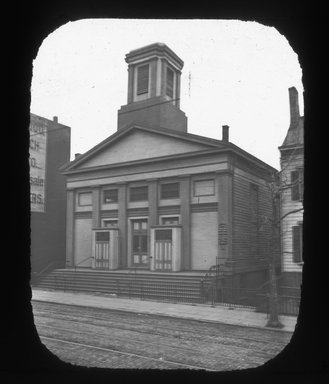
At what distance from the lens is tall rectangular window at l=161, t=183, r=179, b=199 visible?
5.80 metres

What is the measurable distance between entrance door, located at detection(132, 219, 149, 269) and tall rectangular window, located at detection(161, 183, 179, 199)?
884 millimetres

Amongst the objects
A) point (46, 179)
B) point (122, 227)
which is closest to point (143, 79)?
point (46, 179)

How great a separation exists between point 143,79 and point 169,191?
85.7 inches

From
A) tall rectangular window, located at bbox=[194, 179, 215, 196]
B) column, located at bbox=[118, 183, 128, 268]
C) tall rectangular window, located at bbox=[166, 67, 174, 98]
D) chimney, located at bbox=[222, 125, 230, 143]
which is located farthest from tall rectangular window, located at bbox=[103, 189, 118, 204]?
chimney, located at bbox=[222, 125, 230, 143]

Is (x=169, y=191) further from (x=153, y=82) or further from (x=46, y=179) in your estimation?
(x=46, y=179)

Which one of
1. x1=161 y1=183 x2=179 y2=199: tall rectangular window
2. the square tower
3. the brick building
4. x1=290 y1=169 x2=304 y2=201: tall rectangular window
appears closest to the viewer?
x1=290 y1=169 x2=304 y2=201: tall rectangular window

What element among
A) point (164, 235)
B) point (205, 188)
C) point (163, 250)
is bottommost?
point (163, 250)

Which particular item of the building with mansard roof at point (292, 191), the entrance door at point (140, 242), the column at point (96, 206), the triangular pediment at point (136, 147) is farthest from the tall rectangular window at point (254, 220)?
the entrance door at point (140, 242)

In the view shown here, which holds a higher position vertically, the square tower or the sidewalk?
the square tower

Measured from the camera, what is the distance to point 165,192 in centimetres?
604

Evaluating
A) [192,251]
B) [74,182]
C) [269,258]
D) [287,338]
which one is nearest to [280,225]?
[269,258]

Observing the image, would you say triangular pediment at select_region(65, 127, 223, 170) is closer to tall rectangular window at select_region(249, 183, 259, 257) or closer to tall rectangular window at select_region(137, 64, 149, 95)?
tall rectangular window at select_region(137, 64, 149, 95)

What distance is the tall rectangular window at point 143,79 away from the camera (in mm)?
3896

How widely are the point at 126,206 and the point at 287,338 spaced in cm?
482
